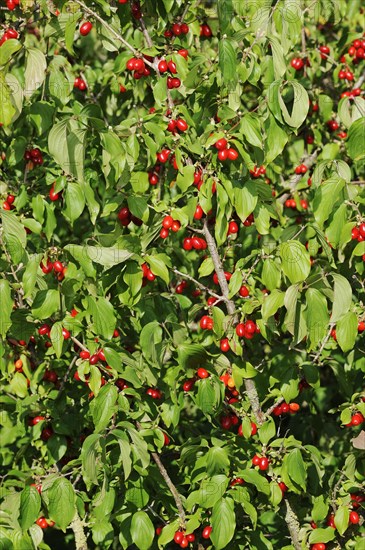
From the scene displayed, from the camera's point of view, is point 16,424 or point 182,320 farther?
point 16,424

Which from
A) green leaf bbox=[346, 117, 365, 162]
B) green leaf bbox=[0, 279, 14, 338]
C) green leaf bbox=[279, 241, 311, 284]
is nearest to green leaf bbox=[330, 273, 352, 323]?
green leaf bbox=[279, 241, 311, 284]

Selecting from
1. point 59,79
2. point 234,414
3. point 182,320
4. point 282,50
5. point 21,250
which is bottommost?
point 234,414

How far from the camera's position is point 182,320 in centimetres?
376

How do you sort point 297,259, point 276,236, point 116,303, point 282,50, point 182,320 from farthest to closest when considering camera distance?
1. point 276,236
2. point 182,320
3. point 116,303
4. point 282,50
5. point 297,259

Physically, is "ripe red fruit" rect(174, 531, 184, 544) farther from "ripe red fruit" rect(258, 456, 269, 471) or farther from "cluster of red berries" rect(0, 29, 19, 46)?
"cluster of red berries" rect(0, 29, 19, 46)

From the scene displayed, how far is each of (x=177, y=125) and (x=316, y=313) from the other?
974 millimetres

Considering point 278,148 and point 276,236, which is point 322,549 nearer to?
point 276,236

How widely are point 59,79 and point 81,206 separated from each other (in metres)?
0.77

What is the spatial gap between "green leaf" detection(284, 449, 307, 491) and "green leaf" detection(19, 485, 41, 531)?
1039mm

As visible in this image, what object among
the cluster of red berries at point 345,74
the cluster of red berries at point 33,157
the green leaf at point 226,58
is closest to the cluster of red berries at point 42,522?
the cluster of red berries at point 33,157

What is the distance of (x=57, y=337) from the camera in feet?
10.2

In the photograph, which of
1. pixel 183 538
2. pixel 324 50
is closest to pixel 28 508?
pixel 183 538

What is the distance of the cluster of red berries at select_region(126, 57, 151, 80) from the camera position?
130 inches

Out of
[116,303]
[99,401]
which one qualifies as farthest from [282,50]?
[99,401]
